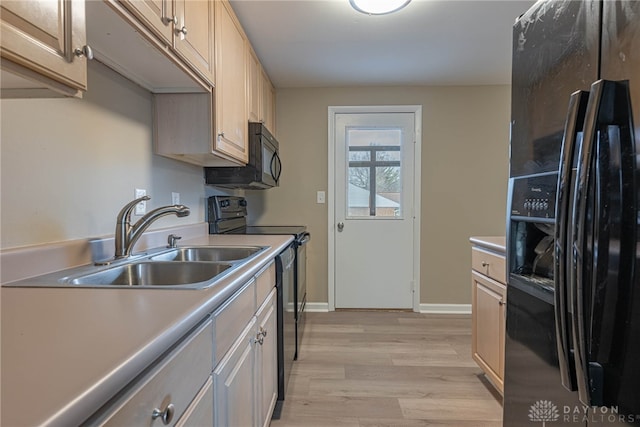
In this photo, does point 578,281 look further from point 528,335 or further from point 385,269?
point 385,269

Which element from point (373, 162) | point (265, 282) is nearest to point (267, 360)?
point (265, 282)

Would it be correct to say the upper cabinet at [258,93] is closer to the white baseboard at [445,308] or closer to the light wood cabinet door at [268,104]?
the light wood cabinet door at [268,104]

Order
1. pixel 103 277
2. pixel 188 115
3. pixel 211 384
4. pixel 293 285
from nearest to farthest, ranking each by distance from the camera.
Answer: pixel 211 384 → pixel 103 277 → pixel 188 115 → pixel 293 285

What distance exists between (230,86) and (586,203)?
1.69 metres

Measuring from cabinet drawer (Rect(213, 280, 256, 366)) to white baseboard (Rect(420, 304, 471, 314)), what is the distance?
8.17ft

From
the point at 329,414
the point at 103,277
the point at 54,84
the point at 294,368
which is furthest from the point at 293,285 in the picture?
the point at 54,84

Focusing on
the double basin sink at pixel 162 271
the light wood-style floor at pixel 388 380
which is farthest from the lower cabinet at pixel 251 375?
the light wood-style floor at pixel 388 380

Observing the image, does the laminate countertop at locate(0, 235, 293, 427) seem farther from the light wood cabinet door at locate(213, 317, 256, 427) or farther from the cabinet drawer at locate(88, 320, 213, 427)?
the light wood cabinet door at locate(213, 317, 256, 427)

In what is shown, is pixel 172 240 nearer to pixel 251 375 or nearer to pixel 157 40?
pixel 251 375

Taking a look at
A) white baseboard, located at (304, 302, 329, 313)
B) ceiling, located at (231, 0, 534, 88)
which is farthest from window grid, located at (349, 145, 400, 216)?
white baseboard, located at (304, 302, 329, 313)

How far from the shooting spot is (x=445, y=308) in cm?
320

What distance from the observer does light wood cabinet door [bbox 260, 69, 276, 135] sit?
266 centimetres

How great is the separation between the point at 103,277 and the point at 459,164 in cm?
307

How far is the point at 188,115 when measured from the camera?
5.17 feet
